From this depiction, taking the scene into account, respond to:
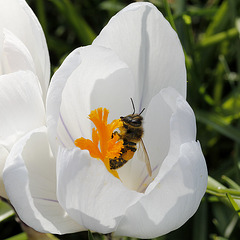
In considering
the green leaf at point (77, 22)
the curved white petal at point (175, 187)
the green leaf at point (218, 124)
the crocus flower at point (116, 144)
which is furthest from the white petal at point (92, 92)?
the green leaf at point (77, 22)

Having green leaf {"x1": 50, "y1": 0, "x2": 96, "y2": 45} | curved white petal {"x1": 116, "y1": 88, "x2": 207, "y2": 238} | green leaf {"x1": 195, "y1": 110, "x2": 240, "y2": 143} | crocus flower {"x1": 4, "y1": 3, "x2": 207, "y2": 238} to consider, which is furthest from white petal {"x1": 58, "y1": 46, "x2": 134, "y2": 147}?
green leaf {"x1": 50, "y1": 0, "x2": 96, "y2": 45}

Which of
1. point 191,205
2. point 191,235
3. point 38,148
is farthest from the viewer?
point 191,235

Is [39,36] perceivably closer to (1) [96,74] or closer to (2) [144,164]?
(1) [96,74]

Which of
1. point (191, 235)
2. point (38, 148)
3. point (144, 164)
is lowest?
point (191, 235)

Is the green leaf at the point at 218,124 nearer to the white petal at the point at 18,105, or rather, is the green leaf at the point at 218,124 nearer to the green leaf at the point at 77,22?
the green leaf at the point at 77,22

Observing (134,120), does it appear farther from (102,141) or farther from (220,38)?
(220,38)

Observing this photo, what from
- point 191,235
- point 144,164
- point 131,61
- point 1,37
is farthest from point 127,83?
point 191,235
